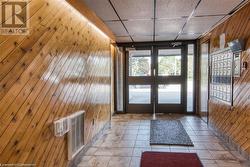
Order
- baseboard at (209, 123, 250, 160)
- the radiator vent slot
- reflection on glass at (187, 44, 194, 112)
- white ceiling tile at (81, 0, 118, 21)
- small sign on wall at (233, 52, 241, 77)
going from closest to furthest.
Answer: the radiator vent slot
white ceiling tile at (81, 0, 118, 21)
baseboard at (209, 123, 250, 160)
small sign on wall at (233, 52, 241, 77)
reflection on glass at (187, 44, 194, 112)

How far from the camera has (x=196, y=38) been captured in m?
6.14

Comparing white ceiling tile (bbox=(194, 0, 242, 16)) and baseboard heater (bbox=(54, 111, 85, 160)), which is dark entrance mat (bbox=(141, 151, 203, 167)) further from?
white ceiling tile (bbox=(194, 0, 242, 16))

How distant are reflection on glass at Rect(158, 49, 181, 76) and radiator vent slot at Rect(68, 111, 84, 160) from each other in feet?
13.4

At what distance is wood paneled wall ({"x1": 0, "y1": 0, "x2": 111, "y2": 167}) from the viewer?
165cm

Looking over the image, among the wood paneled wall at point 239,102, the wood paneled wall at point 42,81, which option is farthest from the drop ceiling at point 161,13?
the wood paneled wall at point 42,81

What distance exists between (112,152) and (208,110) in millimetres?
2916

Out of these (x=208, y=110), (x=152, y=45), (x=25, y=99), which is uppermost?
(x=152, y=45)

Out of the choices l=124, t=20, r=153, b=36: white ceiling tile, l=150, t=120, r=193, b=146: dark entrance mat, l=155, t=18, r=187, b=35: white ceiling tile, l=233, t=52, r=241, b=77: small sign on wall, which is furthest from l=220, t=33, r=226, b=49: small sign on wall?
l=150, t=120, r=193, b=146: dark entrance mat

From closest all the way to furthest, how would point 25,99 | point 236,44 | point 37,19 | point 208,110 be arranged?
point 25,99 < point 37,19 < point 236,44 < point 208,110

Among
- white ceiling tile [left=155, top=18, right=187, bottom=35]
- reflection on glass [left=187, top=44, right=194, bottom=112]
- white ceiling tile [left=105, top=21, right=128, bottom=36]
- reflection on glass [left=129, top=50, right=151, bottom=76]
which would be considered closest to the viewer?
white ceiling tile [left=155, top=18, right=187, bottom=35]

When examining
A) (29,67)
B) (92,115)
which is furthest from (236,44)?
(29,67)

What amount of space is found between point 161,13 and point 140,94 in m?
3.76

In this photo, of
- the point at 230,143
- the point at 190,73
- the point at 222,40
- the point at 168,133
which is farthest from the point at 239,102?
the point at 190,73

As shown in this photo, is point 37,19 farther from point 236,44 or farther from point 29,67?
point 236,44
